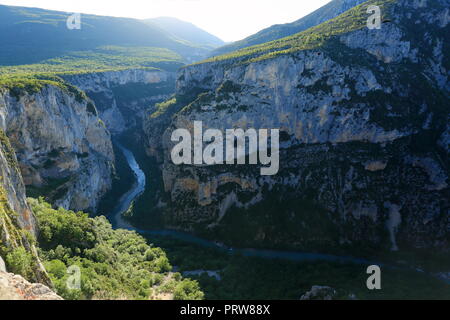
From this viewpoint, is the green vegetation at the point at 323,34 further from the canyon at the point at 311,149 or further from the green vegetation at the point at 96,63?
→ the green vegetation at the point at 96,63

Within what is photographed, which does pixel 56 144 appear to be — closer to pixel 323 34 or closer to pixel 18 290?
pixel 18 290

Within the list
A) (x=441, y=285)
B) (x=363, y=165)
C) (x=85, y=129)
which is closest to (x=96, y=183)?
(x=85, y=129)

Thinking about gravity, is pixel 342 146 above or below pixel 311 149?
above

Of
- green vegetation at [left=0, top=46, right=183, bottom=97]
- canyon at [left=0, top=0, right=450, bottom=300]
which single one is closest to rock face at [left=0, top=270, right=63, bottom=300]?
canyon at [left=0, top=0, right=450, bottom=300]

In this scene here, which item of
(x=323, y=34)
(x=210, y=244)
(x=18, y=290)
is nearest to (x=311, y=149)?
(x=210, y=244)
